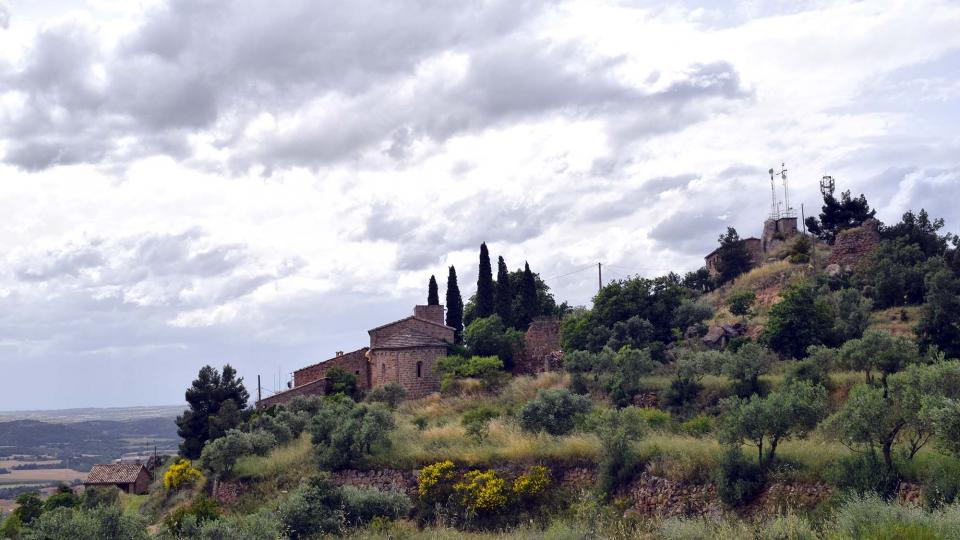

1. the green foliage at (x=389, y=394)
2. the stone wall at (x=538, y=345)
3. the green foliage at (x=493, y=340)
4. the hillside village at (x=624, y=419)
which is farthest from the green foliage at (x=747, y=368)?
the green foliage at (x=389, y=394)

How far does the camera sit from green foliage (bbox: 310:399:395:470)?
26969 mm

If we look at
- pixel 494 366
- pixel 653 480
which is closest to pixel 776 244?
pixel 494 366

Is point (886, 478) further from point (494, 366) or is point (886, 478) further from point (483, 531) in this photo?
point (494, 366)

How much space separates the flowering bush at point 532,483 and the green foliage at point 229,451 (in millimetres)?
11221

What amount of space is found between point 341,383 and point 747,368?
69.2ft

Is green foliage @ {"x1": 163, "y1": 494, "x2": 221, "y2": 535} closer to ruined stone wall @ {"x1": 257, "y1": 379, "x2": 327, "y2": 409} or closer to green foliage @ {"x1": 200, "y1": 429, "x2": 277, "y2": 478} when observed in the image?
green foliage @ {"x1": 200, "y1": 429, "x2": 277, "y2": 478}

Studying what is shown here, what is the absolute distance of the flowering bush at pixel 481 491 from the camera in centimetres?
2259

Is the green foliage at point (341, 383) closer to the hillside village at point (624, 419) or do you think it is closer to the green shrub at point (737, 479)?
the hillside village at point (624, 419)

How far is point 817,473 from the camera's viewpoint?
18766mm

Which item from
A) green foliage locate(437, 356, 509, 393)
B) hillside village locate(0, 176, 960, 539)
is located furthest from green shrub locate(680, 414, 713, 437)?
green foliage locate(437, 356, 509, 393)

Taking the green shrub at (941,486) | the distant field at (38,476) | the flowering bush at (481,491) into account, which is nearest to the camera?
the green shrub at (941,486)

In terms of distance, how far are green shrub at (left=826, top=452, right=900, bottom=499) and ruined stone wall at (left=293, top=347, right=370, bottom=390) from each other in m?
28.8

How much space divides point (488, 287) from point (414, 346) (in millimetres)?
7532

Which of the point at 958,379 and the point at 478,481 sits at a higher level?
the point at 958,379
